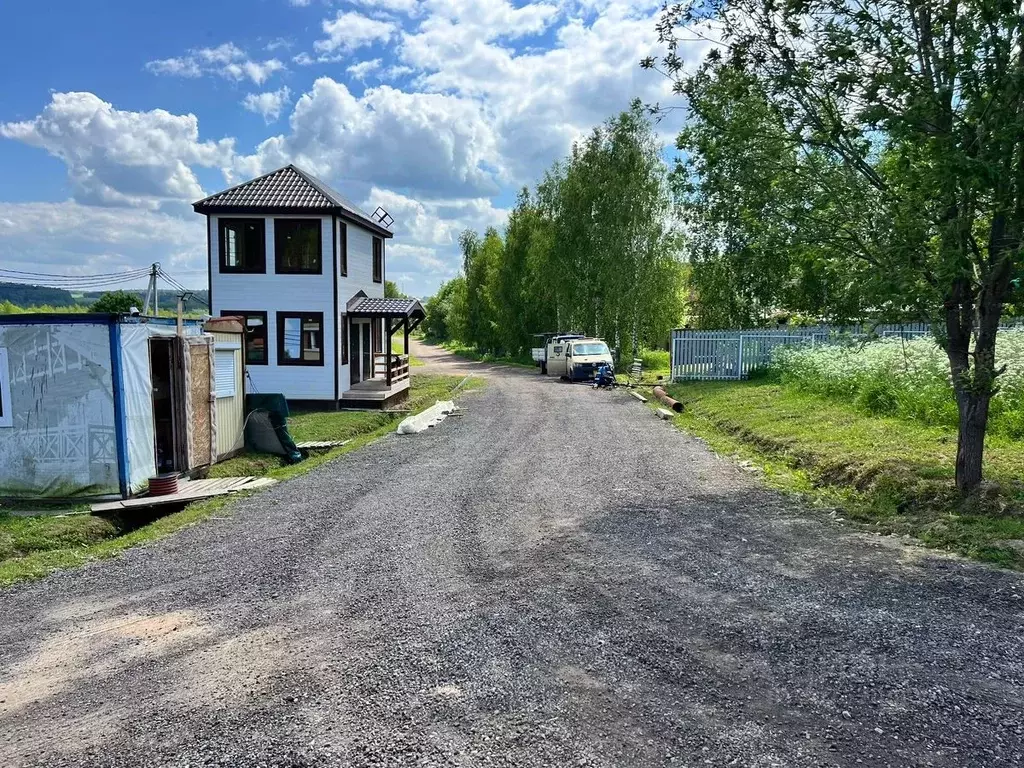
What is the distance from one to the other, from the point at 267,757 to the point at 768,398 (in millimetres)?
15676

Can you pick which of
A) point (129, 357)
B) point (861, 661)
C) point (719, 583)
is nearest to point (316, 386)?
point (129, 357)

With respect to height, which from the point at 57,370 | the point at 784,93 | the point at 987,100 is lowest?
the point at 57,370

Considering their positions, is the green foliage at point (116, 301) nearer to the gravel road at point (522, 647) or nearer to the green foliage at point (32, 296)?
the green foliage at point (32, 296)

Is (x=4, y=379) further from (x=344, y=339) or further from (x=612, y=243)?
(x=612, y=243)

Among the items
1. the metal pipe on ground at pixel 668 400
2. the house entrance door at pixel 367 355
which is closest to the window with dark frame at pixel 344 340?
the house entrance door at pixel 367 355

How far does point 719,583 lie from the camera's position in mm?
5586

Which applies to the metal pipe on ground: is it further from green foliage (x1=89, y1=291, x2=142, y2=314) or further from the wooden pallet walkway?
green foliage (x1=89, y1=291, x2=142, y2=314)

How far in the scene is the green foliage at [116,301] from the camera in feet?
96.2

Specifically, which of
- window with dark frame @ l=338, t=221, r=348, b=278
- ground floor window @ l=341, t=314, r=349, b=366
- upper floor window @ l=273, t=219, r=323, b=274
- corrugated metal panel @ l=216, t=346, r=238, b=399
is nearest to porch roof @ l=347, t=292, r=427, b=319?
ground floor window @ l=341, t=314, r=349, b=366

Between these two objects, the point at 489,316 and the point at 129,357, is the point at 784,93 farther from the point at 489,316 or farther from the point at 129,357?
the point at 489,316

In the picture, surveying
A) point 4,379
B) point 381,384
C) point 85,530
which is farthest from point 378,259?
point 85,530

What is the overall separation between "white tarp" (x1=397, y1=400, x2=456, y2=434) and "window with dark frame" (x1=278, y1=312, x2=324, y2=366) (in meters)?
4.19

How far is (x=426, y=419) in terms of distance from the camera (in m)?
17.5

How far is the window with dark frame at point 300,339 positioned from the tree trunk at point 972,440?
1715cm
